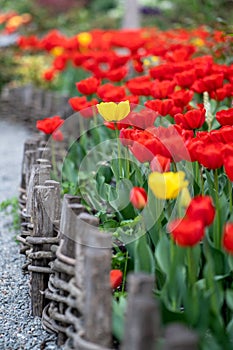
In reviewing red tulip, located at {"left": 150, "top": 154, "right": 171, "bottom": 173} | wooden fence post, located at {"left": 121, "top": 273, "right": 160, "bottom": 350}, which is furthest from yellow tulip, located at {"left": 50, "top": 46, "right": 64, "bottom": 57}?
wooden fence post, located at {"left": 121, "top": 273, "right": 160, "bottom": 350}

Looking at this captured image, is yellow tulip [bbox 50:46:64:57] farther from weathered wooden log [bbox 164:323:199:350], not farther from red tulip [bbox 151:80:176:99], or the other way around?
weathered wooden log [bbox 164:323:199:350]

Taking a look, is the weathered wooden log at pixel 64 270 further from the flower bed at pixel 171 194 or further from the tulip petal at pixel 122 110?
the tulip petal at pixel 122 110

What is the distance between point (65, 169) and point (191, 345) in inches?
106

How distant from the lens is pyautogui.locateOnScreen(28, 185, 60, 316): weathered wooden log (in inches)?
118

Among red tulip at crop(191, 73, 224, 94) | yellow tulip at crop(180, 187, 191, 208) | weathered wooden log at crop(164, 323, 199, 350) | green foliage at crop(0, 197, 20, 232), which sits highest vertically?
red tulip at crop(191, 73, 224, 94)

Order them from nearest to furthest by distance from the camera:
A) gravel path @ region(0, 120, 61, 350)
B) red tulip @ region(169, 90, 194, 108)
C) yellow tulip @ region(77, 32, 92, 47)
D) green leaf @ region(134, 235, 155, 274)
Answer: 1. green leaf @ region(134, 235, 155, 274)
2. gravel path @ region(0, 120, 61, 350)
3. red tulip @ region(169, 90, 194, 108)
4. yellow tulip @ region(77, 32, 92, 47)

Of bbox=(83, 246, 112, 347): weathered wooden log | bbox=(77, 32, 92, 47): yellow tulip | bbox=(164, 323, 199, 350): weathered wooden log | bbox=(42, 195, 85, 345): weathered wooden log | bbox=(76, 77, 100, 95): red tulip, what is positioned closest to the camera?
bbox=(164, 323, 199, 350): weathered wooden log

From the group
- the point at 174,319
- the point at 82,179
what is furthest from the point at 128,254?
the point at 82,179

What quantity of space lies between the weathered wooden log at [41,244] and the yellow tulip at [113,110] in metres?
0.39

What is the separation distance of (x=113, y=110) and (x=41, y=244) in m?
0.67

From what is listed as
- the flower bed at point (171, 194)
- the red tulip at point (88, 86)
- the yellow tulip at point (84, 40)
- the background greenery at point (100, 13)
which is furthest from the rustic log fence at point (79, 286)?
the background greenery at point (100, 13)

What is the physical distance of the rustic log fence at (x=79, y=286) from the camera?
1.83 metres

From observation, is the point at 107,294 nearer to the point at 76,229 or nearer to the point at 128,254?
the point at 76,229

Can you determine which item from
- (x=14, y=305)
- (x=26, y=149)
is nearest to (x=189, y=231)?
(x=14, y=305)
